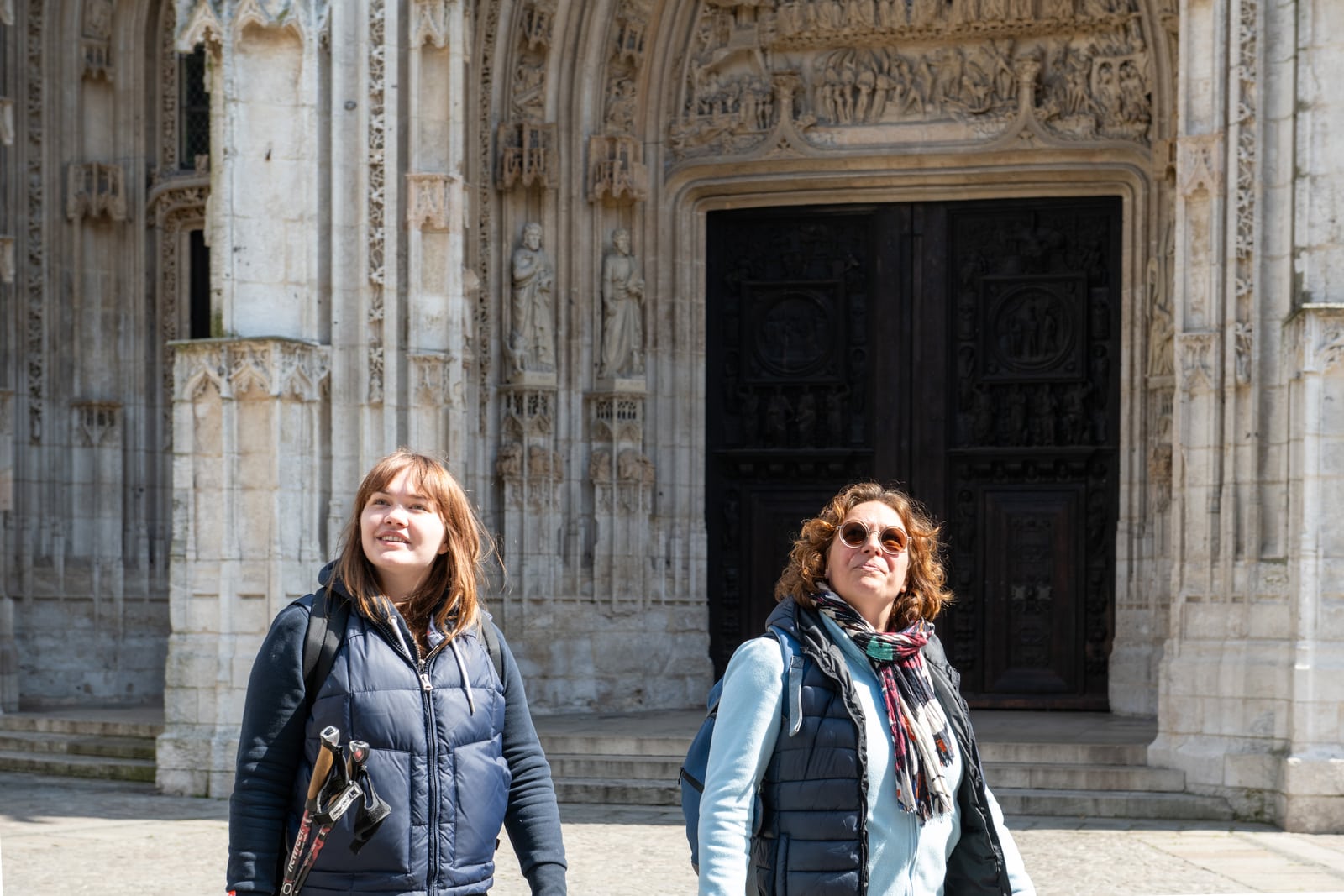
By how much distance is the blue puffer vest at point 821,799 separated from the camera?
11.5 ft

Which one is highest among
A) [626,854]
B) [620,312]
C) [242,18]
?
[242,18]

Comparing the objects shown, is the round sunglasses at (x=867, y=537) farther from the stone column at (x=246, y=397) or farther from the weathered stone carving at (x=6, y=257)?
the weathered stone carving at (x=6, y=257)

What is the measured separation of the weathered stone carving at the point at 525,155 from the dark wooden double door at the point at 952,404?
158 cm

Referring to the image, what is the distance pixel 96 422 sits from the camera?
1576 centimetres

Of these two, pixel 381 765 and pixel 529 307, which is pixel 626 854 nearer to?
pixel 529 307

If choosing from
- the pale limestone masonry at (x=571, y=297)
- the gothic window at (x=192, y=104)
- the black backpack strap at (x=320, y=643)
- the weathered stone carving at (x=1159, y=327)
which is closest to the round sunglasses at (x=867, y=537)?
the black backpack strap at (x=320, y=643)

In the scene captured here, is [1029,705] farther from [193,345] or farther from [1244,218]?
[193,345]

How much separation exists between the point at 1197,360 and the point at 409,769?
27.6 feet

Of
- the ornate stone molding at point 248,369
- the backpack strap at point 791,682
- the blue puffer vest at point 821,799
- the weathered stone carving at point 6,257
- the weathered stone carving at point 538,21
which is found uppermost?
the weathered stone carving at point 538,21

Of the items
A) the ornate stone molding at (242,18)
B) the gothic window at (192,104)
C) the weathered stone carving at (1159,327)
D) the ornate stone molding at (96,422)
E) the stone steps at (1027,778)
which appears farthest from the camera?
the gothic window at (192,104)

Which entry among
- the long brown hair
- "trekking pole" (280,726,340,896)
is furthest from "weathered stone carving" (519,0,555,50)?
"trekking pole" (280,726,340,896)

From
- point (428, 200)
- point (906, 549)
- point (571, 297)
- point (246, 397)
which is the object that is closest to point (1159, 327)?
point (571, 297)

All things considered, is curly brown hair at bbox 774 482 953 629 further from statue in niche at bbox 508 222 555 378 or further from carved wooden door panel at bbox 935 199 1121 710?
carved wooden door panel at bbox 935 199 1121 710

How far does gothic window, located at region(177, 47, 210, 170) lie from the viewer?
16.1 meters
